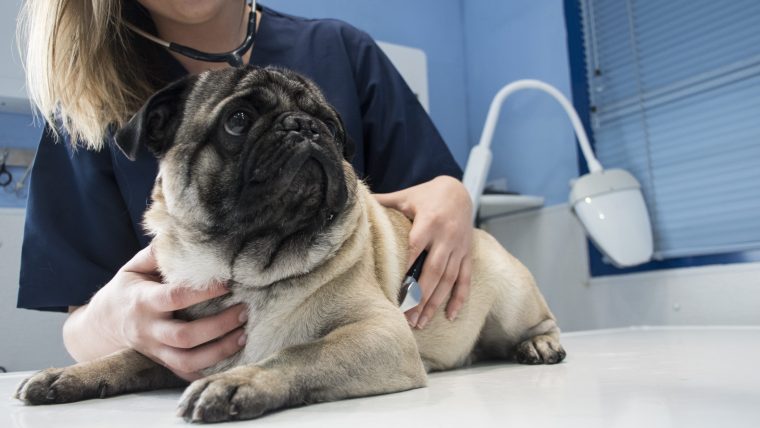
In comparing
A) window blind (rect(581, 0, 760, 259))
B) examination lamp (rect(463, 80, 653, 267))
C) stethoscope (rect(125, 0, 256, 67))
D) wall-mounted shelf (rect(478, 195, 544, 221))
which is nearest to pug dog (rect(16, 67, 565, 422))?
stethoscope (rect(125, 0, 256, 67))

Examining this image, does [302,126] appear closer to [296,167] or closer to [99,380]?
[296,167]

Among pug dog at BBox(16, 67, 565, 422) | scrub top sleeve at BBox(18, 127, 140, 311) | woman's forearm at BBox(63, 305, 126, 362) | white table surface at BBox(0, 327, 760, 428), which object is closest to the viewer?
white table surface at BBox(0, 327, 760, 428)

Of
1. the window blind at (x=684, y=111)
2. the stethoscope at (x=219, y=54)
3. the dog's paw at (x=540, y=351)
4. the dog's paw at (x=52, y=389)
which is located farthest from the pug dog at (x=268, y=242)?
the window blind at (x=684, y=111)

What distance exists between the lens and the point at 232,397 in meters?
0.74

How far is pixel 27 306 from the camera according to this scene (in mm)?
1389

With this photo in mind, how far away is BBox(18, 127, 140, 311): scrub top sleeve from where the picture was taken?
1.41m

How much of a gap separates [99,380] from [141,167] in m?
0.57

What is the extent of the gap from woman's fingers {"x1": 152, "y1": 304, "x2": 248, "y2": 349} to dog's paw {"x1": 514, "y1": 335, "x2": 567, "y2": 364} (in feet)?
2.22

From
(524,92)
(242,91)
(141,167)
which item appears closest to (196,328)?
(242,91)

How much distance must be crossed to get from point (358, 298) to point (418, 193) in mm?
432

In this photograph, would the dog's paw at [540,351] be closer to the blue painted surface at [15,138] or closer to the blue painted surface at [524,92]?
the blue painted surface at [524,92]

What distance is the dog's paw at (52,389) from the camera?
925mm

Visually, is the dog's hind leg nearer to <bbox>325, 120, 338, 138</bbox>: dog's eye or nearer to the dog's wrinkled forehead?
the dog's wrinkled forehead

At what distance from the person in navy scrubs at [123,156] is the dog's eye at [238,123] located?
0.31 metres
